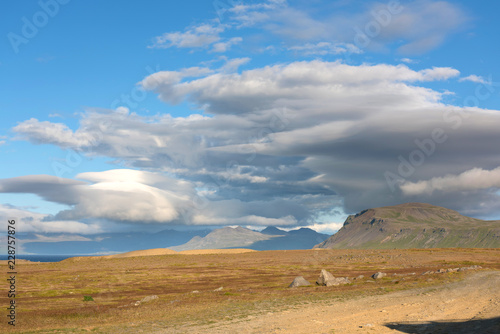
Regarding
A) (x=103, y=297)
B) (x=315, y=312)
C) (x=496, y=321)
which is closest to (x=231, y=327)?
(x=315, y=312)

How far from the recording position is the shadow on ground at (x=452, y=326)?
82.1 feet

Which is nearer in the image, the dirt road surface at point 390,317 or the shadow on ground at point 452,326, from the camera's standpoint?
the shadow on ground at point 452,326

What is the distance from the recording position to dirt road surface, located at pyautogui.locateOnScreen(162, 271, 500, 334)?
1053 inches

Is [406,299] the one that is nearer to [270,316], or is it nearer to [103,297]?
[270,316]

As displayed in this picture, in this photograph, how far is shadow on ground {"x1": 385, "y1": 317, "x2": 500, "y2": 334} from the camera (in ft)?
82.1

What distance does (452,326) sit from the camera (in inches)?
1041

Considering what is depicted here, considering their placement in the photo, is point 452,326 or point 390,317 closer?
point 452,326

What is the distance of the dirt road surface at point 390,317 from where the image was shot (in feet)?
87.7

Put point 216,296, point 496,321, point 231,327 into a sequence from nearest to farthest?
point 496,321, point 231,327, point 216,296

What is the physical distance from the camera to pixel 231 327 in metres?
29.6

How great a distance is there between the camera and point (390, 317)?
1203 inches

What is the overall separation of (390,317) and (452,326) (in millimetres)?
4850

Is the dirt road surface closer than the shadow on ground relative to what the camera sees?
No

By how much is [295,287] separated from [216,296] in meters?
12.6
